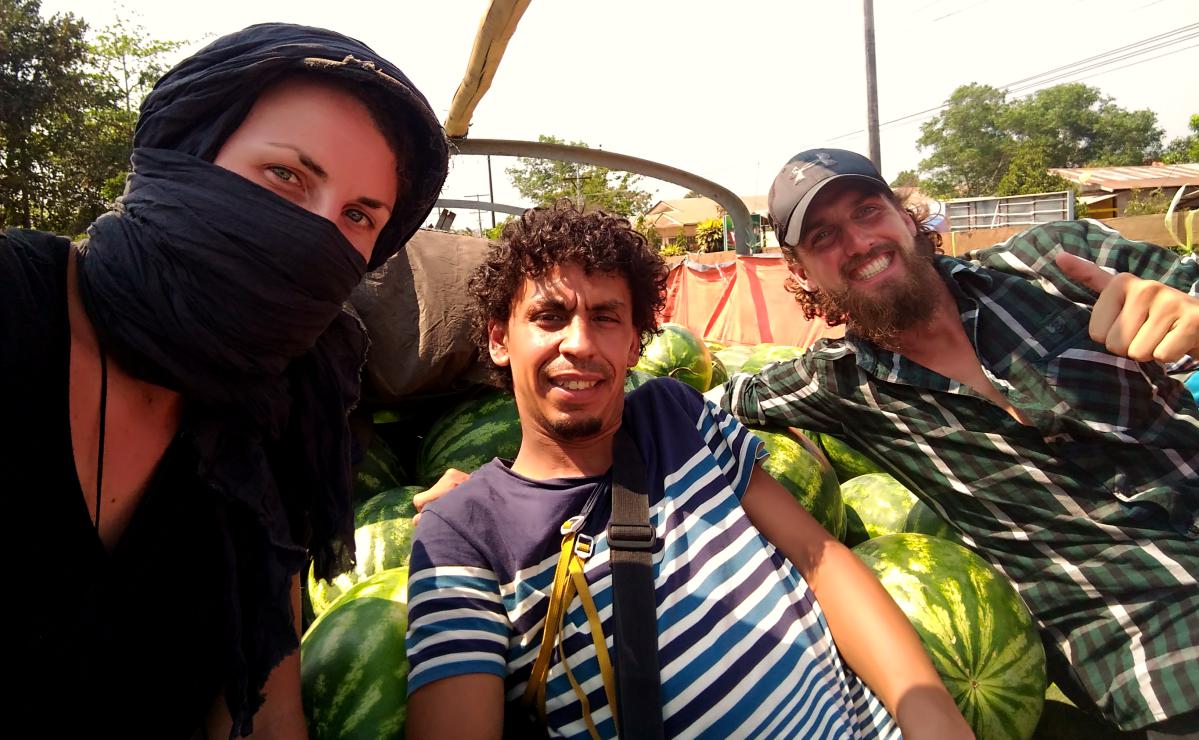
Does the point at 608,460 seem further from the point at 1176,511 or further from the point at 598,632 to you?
the point at 1176,511

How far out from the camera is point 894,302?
2.38m

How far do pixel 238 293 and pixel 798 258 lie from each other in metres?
2.12

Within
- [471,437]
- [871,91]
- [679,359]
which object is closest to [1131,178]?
[871,91]

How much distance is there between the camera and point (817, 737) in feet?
5.21

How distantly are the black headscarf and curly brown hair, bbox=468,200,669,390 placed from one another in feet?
1.73

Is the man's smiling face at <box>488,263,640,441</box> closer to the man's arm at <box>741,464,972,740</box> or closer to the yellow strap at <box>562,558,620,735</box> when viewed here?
the yellow strap at <box>562,558,620,735</box>

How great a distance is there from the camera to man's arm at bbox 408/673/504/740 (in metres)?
1.48

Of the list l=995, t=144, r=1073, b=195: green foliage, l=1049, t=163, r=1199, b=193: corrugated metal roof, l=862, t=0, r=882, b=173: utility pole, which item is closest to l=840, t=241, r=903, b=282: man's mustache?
l=862, t=0, r=882, b=173: utility pole

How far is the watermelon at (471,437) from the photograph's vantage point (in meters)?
3.02

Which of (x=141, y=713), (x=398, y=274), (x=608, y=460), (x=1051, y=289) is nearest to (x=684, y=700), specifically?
(x=608, y=460)

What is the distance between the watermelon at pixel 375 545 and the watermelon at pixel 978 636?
1669 mm

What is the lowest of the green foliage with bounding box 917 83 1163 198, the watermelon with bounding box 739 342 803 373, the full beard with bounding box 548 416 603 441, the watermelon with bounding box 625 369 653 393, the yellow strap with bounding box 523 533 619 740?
the yellow strap with bounding box 523 533 619 740

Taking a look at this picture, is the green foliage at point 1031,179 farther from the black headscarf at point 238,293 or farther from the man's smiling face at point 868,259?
the black headscarf at point 238,293

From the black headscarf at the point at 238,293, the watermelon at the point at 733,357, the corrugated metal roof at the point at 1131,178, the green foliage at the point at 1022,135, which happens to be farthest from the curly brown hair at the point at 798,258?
the green foliage at the point at 1022,135
